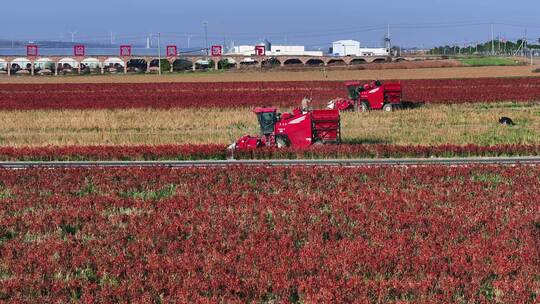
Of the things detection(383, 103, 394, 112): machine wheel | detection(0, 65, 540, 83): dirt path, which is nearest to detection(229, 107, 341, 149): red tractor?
detection(383, 103, 394, 112): machine wheel

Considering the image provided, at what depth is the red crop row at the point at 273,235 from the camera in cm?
1173

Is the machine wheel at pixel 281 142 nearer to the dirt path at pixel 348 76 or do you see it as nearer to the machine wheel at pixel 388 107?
the machine wheel at pixel 388 107

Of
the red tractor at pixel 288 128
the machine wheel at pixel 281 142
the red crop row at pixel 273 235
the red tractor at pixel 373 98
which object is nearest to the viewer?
the red crop row at pixel 273 235

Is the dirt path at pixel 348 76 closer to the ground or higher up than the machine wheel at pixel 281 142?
higher up

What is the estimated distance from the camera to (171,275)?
41.0ft

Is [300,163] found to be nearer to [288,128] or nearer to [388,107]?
[288,128]

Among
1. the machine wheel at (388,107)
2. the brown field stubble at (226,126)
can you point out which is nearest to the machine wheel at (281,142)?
the brown field stubble at (226,126)

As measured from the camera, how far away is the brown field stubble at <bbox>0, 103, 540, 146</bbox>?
108 ft

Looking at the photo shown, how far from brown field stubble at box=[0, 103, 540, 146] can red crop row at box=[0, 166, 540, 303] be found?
1019 cm

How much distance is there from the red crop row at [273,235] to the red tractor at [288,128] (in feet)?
18.6

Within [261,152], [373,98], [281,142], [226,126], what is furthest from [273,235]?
[373,98]

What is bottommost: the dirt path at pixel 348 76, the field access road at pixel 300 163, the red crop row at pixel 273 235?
the red crop row at pixel 273 235

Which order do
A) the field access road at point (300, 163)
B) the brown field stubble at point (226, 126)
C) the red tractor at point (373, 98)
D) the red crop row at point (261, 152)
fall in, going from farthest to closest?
the red tractor at point (373, 98) < the brown field stubble at point (226, 126) < the red crop row at point (261, 152) < the field access road at point (300, 163)

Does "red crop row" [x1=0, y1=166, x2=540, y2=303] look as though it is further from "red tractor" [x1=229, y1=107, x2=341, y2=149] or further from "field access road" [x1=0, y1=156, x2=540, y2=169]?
"red tractor" [x1=229, y1=107, x2=341, y2=149]
